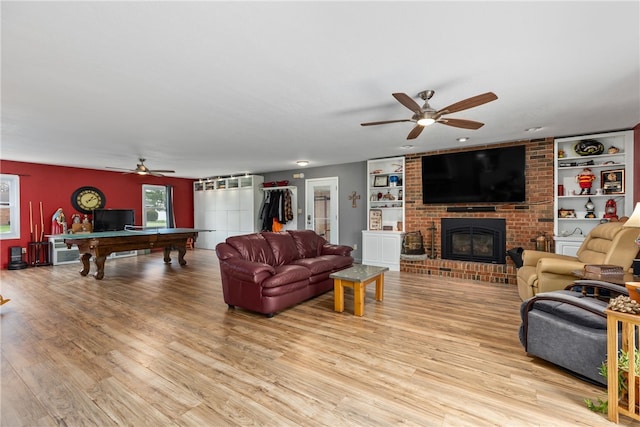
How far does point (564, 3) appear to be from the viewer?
1617mm

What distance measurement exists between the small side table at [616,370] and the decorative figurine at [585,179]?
3.74m

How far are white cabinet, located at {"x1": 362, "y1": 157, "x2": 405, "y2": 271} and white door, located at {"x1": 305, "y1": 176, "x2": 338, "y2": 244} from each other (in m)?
1.01

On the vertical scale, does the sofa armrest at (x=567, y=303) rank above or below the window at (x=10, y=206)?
below

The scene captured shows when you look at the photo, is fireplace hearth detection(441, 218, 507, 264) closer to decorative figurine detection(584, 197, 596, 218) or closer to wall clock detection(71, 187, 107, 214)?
decorative figurine detection(584, 197, 596, 218)

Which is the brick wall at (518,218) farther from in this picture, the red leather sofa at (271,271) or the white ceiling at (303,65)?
the red leather sofa at (271,271)

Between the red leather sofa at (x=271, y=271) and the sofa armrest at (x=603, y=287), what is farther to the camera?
the red leather sofa at (x=271, y=271)

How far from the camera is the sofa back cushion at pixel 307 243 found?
478 cm

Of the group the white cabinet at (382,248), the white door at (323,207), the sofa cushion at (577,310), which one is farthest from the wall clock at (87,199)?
the sofa cushion at (577,310)

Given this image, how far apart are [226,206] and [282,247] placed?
4989 mm

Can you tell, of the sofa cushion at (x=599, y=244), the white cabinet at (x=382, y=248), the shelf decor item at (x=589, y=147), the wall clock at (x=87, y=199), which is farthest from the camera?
the wall clock at (x=87, y=199)

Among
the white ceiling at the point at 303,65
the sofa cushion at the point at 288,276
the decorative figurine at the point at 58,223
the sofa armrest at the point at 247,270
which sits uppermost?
the white ceiling at the point at 303,65

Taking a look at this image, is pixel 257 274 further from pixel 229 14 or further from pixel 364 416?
pixel 229 14

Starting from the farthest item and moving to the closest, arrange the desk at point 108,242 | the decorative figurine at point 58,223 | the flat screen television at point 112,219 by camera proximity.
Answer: the flat screen television at point 112,219 → the decorative figurine at point 58,223 → the desk at point 108,242

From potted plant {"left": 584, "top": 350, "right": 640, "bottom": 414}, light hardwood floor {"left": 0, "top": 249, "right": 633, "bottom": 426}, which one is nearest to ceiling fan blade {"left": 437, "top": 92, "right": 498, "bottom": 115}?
potted plant {"left": 584, "top": 350, "right": 640, "bottom": 414}
